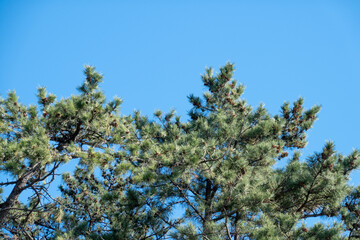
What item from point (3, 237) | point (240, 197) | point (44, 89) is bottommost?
point (3, 237)

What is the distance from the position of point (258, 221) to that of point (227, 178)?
106 cm

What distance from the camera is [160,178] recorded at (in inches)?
202

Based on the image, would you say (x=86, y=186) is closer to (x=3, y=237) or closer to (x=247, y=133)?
(x=3, y=237)

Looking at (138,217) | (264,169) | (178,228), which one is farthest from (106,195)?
(264,169)

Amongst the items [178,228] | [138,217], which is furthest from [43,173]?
[178,228]

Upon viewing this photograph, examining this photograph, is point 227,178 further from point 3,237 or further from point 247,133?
point 3,237

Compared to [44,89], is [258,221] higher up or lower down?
lower down

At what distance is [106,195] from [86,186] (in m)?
2.13

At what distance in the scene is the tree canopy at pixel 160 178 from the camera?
4816 millimetres

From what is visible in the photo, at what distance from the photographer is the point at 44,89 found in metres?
6.16

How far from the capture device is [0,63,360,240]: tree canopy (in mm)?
4816

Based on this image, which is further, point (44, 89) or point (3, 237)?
point (44, 89)

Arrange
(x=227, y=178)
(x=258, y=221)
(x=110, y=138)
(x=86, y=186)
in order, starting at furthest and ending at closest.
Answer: (x=86, y=186) < (x=110, y=138) < (x=258, y=221) < (x=227, y=178)

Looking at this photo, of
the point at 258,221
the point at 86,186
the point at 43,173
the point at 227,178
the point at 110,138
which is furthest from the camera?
the point at 86,186
